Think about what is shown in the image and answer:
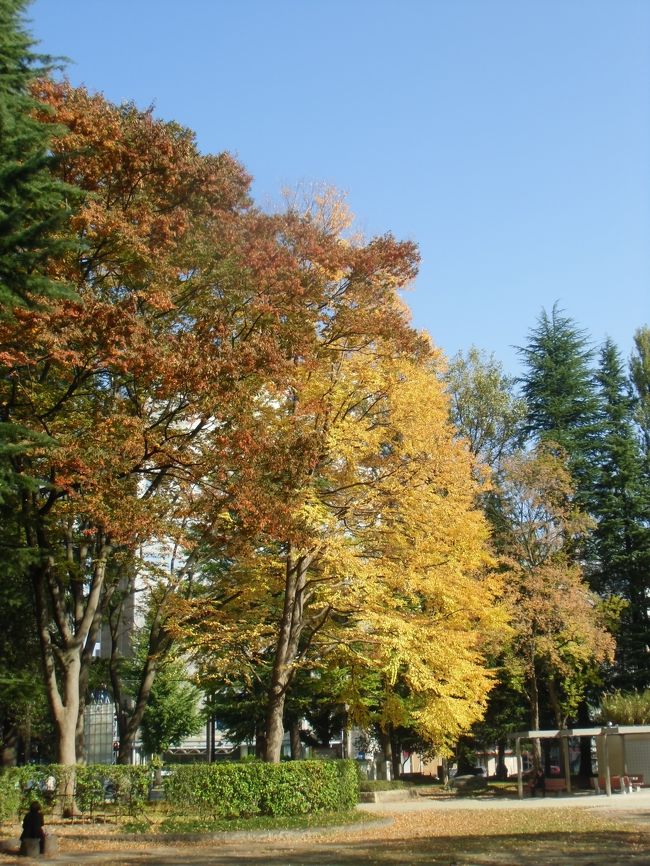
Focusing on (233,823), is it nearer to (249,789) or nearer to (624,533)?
(249,789)

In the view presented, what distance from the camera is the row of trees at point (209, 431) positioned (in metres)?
15.7

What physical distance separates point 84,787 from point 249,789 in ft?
12.0

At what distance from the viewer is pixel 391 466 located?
21250mm

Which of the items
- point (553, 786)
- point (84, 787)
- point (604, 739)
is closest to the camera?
point (84, 787)

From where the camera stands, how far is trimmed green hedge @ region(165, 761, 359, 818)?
19016 millimetres

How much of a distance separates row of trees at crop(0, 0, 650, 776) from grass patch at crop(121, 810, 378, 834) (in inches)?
80.9

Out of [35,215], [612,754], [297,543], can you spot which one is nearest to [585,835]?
[297,543]

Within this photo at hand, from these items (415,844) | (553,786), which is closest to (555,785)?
(553,786)

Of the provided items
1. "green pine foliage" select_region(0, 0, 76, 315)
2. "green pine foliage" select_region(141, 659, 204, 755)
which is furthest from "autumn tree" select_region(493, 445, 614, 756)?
"green pine foliage" select_region(0, 0, 76, 315)

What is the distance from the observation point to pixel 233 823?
18.4m

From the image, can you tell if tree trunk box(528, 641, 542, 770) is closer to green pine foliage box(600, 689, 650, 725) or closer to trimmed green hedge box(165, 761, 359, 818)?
green pine foliage box(600, 689, 650, 725)

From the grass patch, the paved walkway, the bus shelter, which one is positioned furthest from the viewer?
the bus shelter

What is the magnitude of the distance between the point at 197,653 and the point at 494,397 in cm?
2429

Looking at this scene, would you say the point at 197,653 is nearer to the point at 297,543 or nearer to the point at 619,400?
the point at 297,543
